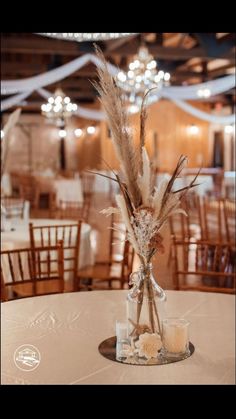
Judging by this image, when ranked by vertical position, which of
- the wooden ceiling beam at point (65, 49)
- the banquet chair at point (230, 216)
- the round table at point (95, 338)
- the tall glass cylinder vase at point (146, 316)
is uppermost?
the wooden ceiling beam at point (65, 49)

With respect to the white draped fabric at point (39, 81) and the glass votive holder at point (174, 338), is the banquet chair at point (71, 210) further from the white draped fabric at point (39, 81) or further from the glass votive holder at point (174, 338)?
the glass votive holder at point (174, 338)

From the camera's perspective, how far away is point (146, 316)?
5.43ft

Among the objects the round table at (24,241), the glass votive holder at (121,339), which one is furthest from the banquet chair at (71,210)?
the glass votive holder at (121,339)

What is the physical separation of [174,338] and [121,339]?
173 mm

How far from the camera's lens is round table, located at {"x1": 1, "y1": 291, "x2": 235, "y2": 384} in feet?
5.08

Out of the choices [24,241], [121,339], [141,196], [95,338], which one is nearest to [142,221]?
[141,196]

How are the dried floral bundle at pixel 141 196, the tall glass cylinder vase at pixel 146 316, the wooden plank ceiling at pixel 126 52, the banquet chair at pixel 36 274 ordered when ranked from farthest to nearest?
the wooden plank ceiling at pixel 126 52 → the banquet chair at pixel 36 274 → the tall glass cylinder vase at pixel 146 316 → the dried floral bundle at pixel 141 196

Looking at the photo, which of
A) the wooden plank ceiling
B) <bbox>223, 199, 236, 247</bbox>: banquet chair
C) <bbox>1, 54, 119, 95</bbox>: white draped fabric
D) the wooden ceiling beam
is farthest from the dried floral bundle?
<bbox>1, 54, 119, 95</bbox>: white draped fabric

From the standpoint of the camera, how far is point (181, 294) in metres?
2.48

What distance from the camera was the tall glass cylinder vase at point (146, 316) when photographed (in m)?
1.64

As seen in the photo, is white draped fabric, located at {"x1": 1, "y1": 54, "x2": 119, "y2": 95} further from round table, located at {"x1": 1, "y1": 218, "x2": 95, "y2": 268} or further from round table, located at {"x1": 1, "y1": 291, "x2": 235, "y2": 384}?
round table, located at {"x1": 1, "y1": 291, "x2": 235, "y2": 384}

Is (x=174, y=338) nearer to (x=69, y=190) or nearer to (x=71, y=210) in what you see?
(x=71, y=210)

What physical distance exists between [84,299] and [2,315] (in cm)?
40
